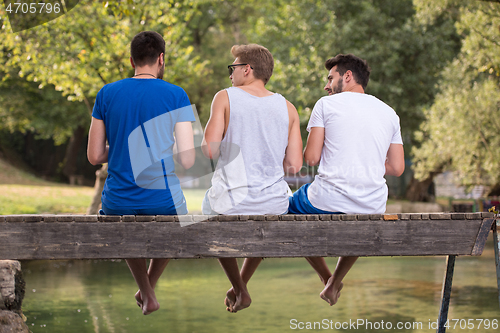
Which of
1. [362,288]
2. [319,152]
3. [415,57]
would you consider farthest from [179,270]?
[415,57]

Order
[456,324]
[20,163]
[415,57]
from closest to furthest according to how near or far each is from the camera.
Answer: [456,324] < [415,57] < [20,163]

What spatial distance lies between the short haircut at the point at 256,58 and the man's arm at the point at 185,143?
58 cm

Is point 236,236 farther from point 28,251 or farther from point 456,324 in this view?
point 456,324

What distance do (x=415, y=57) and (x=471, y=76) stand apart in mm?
2917

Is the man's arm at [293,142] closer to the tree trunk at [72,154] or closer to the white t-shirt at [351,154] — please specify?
the white t-shirt at [351,154]

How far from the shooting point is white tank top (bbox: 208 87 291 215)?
10.4 feet

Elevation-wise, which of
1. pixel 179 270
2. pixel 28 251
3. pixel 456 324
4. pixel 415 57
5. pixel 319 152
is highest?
pixel 415 57

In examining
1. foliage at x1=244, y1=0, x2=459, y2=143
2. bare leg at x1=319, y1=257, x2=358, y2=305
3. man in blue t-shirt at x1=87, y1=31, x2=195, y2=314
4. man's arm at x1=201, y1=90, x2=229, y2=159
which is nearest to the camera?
man in blue t-shirt at x1=87, y1=31, x2=195, y2=314

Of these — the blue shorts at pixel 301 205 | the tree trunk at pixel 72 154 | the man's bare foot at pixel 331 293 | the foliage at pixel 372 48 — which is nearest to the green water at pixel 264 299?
the man's bare foot at pixel 331 293

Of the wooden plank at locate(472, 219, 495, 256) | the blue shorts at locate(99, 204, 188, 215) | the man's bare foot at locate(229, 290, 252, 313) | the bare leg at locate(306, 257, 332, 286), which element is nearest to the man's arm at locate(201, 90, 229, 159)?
the blue shorts at locate(99, 204, 188, 215)

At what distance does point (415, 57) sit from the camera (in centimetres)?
1855

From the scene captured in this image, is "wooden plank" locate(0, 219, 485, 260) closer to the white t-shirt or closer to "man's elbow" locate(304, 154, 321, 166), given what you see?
the white t-shirt

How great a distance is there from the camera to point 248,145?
10.5 feet

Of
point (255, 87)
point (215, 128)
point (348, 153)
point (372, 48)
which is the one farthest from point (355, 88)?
point (372, 48)
